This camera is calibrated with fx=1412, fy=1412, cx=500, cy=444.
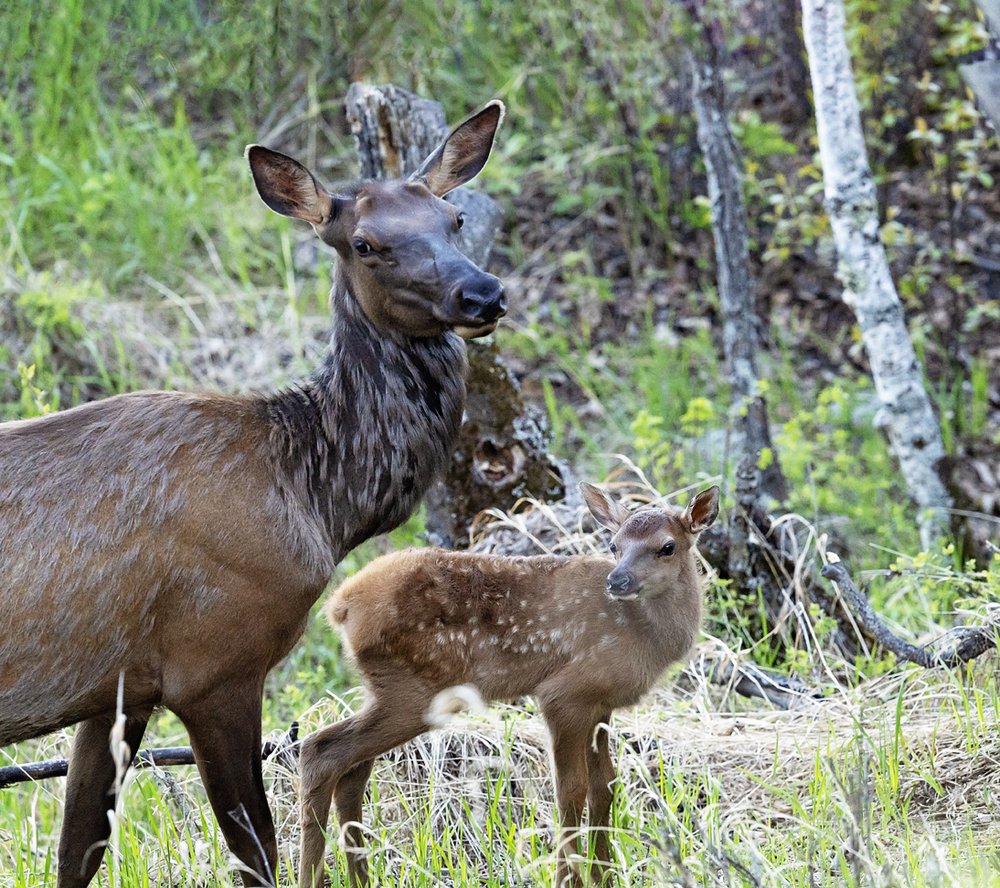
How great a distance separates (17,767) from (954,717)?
131 inches

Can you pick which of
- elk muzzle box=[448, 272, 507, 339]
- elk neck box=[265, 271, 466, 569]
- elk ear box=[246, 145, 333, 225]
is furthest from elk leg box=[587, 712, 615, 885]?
elk ear box=[246, 145, 333, 225]

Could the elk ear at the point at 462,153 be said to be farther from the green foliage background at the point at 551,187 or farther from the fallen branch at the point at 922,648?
the green foliage background at the point at 551,187

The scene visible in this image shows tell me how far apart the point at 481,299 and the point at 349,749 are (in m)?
1.49

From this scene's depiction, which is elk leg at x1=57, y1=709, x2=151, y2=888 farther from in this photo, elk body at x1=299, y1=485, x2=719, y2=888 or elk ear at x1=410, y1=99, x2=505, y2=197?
elk ear at x1=410, y1=99, x2=505, y2=197

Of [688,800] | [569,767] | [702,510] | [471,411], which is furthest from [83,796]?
[471,411]

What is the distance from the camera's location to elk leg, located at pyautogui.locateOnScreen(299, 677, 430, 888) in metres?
4.49

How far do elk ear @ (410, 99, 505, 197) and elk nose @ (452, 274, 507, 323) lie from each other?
851 millimetres

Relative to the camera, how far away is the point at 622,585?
14.5ft

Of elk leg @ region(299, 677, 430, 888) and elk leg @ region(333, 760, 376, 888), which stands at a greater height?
elk leg @ region(299, 677, 430, 888)

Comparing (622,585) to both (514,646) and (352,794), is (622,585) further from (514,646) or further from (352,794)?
(352,794)

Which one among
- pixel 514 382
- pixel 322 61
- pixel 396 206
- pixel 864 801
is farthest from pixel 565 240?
pixel 864 801

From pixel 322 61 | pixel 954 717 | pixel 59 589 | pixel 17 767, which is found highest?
pixel 322 61

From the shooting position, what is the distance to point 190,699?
4.15 metres

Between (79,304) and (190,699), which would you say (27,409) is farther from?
(190,699)
